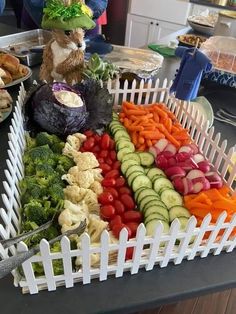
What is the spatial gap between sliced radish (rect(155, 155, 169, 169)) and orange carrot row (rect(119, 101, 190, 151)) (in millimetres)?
75

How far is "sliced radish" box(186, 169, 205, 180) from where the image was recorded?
2.70 feet

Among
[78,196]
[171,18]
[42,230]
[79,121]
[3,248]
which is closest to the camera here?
[3,248]

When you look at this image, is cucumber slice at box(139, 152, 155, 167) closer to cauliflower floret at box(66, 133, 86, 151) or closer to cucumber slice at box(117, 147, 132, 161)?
cucumber slice at box(117, 147, 132, 161)

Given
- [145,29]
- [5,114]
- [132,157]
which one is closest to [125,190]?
[132,157]

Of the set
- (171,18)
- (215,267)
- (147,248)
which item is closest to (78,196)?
(147,248)

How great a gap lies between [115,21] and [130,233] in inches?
123

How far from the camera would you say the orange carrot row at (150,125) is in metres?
0.99

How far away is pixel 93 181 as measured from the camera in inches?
32.7

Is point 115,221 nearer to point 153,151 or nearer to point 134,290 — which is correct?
point 134,290

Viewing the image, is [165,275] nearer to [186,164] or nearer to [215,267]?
[215,267]

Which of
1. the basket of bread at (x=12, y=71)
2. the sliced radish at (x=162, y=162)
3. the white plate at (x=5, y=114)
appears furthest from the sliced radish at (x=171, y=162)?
the basket of bread at (x=12, y=71)

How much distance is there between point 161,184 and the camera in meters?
0.83

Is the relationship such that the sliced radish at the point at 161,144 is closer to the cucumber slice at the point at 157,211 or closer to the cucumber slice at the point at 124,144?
the cucumber slice at the point at 124,144

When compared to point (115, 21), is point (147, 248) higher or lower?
higher
